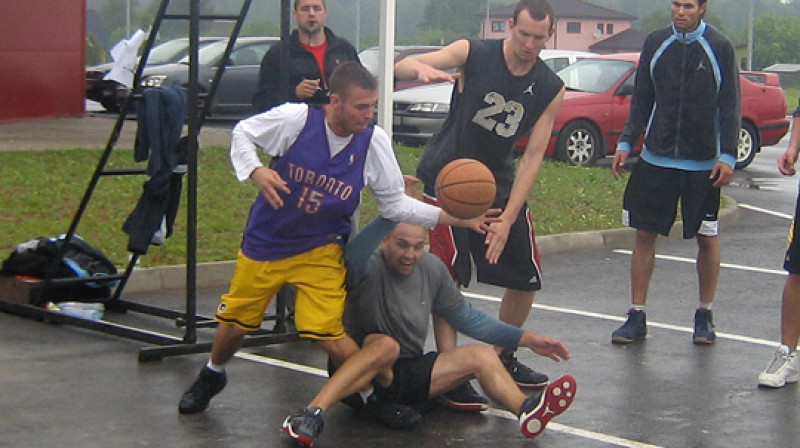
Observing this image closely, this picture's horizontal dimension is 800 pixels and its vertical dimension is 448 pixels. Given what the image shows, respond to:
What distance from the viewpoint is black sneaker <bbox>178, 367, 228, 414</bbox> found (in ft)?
20.5

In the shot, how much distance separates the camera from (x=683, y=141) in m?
8.02

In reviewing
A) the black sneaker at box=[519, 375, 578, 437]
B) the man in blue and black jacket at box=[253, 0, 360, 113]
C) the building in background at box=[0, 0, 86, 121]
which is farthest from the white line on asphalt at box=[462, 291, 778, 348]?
the building in background at box=[0, 0, 86, 121]

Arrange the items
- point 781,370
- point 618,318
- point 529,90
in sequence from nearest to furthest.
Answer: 1. point 529,90
2. point 781,370
3. point 618,318

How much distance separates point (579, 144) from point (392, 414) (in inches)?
509

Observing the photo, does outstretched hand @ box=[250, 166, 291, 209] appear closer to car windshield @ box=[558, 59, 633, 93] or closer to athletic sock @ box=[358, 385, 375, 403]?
athletic sock @ box=[358, 385, 375, 403]

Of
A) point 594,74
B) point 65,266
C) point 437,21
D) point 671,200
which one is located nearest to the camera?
point 671,200

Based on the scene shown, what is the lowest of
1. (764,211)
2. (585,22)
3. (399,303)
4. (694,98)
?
(764,211)

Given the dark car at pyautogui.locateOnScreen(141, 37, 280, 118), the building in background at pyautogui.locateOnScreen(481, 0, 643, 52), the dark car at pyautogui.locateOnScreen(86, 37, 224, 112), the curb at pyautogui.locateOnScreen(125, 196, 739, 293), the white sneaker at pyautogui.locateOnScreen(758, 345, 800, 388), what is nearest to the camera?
the white sneaker at pyautogui.locateOnScreen(758, 345, 800, 388)

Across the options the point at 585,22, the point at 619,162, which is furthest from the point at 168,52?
the point at 585,22

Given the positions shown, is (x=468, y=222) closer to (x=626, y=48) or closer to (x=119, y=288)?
(x=119, y=288)

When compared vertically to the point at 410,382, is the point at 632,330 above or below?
below

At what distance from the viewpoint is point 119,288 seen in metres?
8.68

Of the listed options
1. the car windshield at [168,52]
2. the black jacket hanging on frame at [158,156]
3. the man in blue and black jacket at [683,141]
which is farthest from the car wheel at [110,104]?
the man in blue and black jacket at [683,141]

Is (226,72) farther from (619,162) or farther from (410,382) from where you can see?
(410,382)
